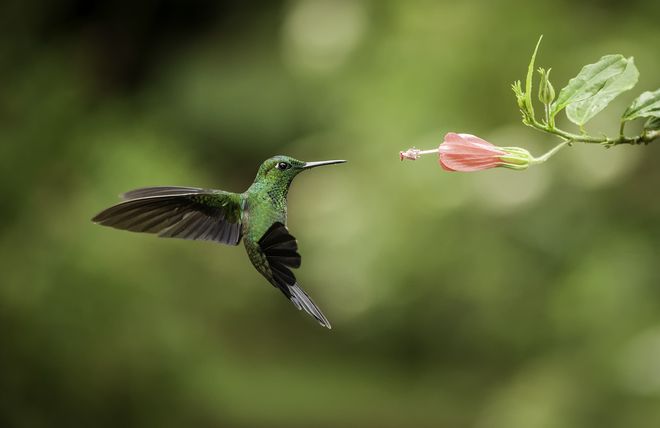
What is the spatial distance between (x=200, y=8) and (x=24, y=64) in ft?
9.32

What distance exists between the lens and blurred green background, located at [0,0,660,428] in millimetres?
2072

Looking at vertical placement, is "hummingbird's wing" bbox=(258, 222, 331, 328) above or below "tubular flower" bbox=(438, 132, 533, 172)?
below

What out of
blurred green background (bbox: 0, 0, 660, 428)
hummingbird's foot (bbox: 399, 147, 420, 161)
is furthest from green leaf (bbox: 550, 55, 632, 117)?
blurred green background (bbox: 0, 0, 660, 428)

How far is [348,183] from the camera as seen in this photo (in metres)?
2.94

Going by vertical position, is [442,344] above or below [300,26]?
below

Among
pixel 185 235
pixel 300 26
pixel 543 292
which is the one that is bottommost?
pixel 185 235

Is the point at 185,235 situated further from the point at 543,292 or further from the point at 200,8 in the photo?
the point at 200,8

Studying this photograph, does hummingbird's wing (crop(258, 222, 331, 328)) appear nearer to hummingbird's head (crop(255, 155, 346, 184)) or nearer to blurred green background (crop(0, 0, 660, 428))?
hummingbird's head (crop(255, 155, 346, 184))

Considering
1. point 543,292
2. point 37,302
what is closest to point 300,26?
point 543,292

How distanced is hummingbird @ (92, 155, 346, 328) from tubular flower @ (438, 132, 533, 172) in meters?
0.11

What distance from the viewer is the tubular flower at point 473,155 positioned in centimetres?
62

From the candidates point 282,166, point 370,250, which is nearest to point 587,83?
point 282,166

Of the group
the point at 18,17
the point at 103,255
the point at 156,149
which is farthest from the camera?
the point at 18,17

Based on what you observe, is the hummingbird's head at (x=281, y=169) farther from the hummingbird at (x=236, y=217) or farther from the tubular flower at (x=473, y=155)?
the tubular flower at (x=473, y=155)
